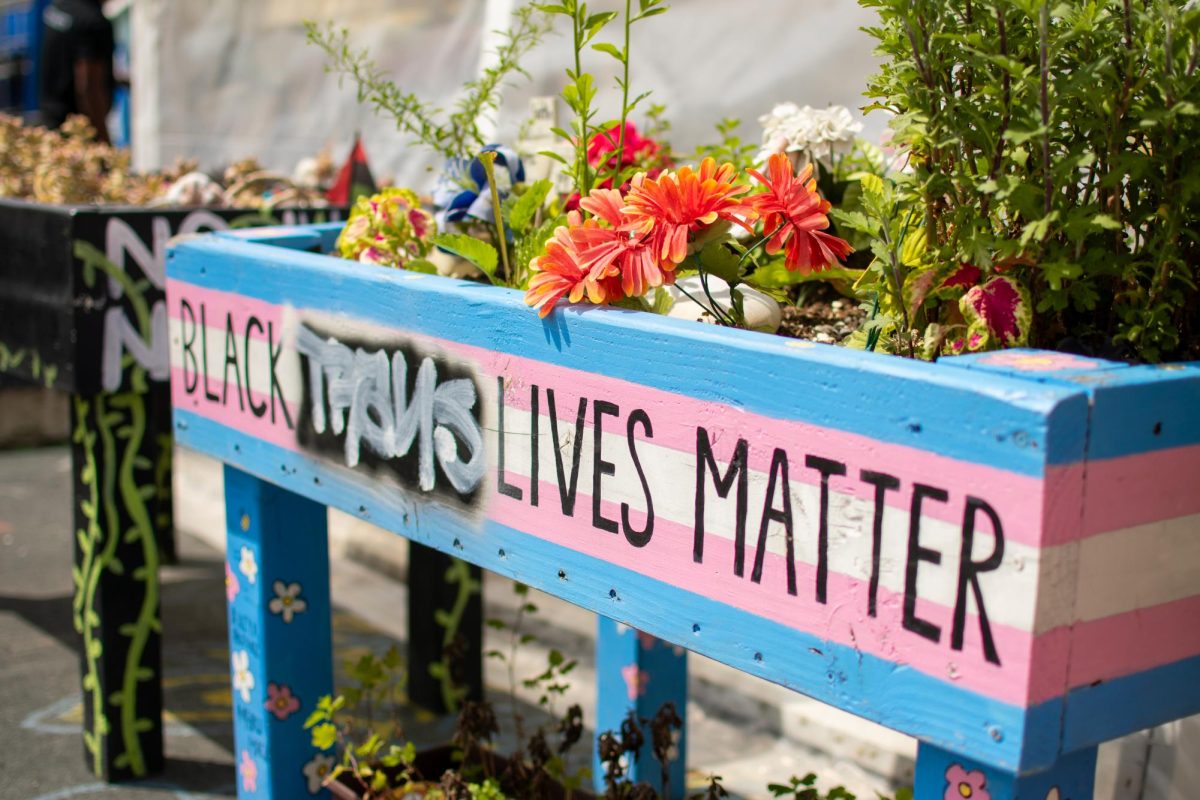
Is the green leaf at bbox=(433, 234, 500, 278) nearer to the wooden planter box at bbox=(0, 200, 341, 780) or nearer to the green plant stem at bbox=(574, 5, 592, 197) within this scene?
the green plant stem at bbox=(574, 5, 592, 197)

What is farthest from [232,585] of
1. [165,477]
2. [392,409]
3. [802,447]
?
[165,477]

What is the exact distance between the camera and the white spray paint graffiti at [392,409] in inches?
55.5

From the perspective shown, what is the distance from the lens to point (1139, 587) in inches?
37.5

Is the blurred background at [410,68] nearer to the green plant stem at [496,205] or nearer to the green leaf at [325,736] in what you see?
the green plant stem at [496,205]

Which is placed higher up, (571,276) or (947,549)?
(571,276)

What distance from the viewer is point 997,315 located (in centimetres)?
107

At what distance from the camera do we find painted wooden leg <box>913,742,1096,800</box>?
100cm

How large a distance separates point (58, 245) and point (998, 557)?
194cm

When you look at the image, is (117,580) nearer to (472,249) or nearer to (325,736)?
(325,736)

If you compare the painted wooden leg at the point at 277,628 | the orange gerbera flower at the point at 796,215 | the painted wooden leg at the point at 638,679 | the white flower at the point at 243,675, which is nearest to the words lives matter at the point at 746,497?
the orange gerbera flower at the point at 796,215

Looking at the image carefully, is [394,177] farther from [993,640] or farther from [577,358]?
[993,640]

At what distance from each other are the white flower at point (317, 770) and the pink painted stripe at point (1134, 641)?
134cm

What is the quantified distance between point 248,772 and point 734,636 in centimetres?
112

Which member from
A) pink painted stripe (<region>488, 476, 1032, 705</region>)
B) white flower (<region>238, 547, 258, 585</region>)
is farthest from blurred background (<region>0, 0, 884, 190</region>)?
white flower (<region>238, 547, 258, 585</region>)
